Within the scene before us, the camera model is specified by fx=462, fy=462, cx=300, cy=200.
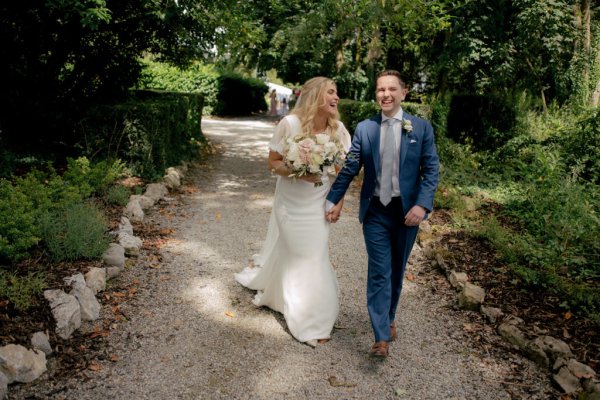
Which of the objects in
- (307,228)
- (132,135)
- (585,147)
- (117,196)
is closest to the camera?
(307,228)

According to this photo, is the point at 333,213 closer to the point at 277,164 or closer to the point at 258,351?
the point at 277,164

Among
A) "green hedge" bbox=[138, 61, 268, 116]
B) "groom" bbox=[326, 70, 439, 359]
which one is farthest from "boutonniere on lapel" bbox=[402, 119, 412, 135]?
"green hedge" bbox=[138, 61, 268, 116]

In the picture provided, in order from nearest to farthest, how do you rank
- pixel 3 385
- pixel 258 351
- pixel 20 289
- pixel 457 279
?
pixel 3 385, pixel 20 289, pixel 258 351, pixel 457 279

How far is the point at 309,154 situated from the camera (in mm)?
3713

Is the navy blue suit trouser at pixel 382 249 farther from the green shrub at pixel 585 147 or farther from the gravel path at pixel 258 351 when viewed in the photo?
the green shrub at pixel 585 147

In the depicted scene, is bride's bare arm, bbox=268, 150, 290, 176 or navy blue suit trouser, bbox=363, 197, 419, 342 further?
bride's bare arm, bbox=268, 150, 290, 176

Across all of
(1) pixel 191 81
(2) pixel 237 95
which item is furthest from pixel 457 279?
(2) pixel 237 95

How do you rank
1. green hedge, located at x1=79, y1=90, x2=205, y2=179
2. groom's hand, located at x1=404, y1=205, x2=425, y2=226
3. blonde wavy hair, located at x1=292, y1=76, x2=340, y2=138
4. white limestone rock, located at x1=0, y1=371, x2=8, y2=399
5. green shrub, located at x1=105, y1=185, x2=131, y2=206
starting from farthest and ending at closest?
1. green hedge, located at x1=79, y1=90, x2=205, y2=179
2. green shrub, located at x1=105, y1=185, x2=131, y2=206
3. blonde wavy hair, located at x1=292, y1=76, x2=340, y2=138
4. groom's hand, located at x1=404, y1=205, x2=425, y2=226
5. white limestone rock, located at x1=0, y1=371, x2=8, y2=399

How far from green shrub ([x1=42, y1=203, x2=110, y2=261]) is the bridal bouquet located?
7.66 feet

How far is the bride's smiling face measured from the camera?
380cm

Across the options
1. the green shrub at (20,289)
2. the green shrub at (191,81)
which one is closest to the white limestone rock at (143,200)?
the green shrub at (20,289)

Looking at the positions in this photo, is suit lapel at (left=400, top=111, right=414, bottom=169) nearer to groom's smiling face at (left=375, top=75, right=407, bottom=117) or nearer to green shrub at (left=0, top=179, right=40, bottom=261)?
groom's smiling face at (left=375, top=75, right=407, bottom=117)

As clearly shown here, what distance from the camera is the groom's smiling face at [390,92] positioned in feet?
11.1

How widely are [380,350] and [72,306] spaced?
8.23 ft
